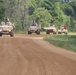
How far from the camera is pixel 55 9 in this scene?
97.5 m

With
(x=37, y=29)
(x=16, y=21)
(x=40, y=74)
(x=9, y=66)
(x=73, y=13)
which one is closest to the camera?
(x=40, y=74)

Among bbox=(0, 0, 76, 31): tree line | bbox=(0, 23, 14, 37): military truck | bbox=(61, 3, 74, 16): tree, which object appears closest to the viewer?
bbox=(0, 23, 14, 37): military truck

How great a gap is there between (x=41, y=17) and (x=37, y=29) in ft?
95.1

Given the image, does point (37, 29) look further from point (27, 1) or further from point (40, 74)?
point (40, 74)

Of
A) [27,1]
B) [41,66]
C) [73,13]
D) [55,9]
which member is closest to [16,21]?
[27,1]

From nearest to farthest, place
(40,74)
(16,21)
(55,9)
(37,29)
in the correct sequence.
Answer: (40,74)
(37,29)
(16,21)
(55,9)

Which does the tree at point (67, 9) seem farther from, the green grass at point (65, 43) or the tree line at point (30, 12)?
the green grass at point (65, 43)

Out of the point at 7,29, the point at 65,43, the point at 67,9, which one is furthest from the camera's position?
the point at 67,9

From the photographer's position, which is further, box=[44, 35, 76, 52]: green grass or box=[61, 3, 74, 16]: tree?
box=[61, 3, 74, 16]: tree

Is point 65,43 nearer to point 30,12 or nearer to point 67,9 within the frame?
point 30,12

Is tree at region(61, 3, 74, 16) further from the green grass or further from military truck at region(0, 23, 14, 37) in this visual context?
the green grass

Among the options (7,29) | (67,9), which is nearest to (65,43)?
(7,29)

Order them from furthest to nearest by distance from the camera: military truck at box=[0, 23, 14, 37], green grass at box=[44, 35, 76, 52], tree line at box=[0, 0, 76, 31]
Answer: tree line at box=[0, 0, 76, 31]
military truck at box=[0, 23, 14, 37]
green grass at box=[44, 35, 76, 52]

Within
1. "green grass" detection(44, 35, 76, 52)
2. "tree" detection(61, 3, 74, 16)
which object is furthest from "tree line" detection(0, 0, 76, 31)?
"green grass" detection(44, 35, 76, 52)
